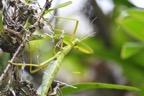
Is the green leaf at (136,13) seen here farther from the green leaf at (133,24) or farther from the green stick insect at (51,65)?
the green stick insect at (51,65)

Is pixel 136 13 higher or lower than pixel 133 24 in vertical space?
higher

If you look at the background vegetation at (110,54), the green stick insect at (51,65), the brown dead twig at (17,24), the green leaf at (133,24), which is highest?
the brown dead twig at (17,24)

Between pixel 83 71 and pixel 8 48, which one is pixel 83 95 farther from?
pixel 8 48

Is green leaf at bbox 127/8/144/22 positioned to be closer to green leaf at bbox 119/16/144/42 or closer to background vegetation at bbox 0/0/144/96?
background vegetation at bbox 0/0/144/96

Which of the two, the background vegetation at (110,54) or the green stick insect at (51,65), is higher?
the green stick insect at (51,65)

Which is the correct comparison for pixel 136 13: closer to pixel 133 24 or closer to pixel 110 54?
pixel 133 24

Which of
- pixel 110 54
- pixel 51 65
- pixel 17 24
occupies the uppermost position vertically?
pixel 17 24

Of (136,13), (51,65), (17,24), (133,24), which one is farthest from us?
(133,24)

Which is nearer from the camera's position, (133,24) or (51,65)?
(51,65)

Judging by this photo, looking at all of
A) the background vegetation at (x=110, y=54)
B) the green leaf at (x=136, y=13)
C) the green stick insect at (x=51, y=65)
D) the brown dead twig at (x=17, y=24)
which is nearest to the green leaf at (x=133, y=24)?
the background vegetation at (x=110, y=54)

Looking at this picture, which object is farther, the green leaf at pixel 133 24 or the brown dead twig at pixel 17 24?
the green leaf at pixel 133 24

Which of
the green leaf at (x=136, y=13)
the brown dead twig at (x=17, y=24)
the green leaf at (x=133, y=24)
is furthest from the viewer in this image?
the green leaf at (x=133, y=24)

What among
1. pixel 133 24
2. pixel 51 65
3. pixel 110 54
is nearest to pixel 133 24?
pixel 133 24
